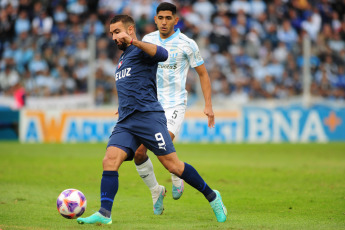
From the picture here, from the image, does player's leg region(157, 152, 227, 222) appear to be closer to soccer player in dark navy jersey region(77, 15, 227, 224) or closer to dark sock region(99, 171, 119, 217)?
soccer player in dark navy jersey region(77, 15, 227, 224)

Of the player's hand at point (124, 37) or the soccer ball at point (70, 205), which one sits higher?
the player's hand at point (124, 37)

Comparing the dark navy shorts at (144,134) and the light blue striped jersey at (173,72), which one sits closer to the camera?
the dark navy shorts at (144,134)

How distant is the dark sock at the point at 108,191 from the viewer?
237 inches

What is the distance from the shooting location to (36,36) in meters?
21.8

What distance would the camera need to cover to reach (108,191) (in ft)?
19.9

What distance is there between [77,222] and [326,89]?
16.9 meters

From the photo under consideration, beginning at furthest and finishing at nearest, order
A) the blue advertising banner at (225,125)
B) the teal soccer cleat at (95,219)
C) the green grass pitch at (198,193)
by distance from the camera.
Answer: the blue advertising banner at (225,125) → the green grass pitch at (198,193) → the teal soccer cleat at (95,219)

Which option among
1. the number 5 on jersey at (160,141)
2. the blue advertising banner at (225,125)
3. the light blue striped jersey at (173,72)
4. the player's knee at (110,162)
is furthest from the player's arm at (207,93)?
the blue advertising banner at (225,125)

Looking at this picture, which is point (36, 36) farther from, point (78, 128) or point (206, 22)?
point (206, 22)

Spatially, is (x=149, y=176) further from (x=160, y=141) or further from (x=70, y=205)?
(x=70, y=205)

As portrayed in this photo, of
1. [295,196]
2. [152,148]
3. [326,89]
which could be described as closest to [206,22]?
[326,89]

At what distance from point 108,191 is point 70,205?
1.54 feet

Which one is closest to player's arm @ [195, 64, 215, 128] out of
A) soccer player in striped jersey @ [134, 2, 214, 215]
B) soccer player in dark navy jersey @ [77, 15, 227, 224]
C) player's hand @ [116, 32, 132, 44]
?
soccer player in striped jersey @ [134, 2, 214, 215]

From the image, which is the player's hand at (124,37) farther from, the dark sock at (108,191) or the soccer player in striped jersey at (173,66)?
the soccer player in striped jersey at (173,66)
